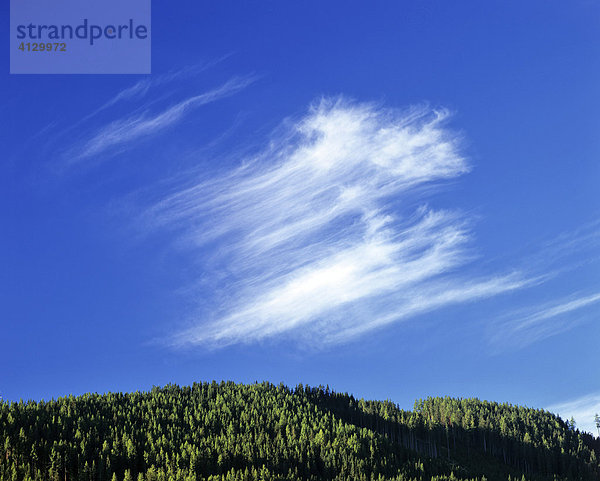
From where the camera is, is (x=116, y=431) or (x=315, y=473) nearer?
(x=315, y=473)

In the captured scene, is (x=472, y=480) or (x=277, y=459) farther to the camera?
(x=472, y=480)

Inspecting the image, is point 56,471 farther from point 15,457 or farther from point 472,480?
point 472,480

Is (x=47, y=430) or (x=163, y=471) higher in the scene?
(x=47, y=430)

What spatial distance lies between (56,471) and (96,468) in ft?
34.8

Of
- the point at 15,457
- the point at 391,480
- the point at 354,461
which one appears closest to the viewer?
the point at 15,457

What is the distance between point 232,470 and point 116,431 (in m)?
50.1

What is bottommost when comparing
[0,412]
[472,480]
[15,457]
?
[472,480]

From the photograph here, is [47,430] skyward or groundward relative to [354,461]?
skyward

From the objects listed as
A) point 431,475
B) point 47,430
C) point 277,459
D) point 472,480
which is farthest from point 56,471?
point 472,480

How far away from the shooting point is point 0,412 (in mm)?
189125

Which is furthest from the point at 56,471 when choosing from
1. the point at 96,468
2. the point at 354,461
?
the point at 354,461

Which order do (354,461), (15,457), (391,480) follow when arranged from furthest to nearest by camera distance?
(354,461) < (391,480) < (15,457)

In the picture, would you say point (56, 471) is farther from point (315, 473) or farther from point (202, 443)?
point (315, 473)

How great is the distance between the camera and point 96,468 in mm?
169500
